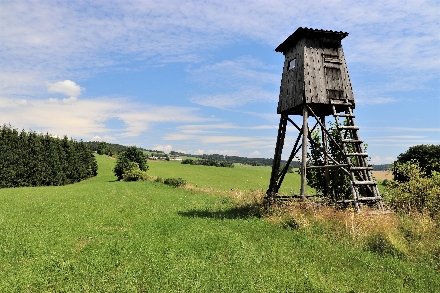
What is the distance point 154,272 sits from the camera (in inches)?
294

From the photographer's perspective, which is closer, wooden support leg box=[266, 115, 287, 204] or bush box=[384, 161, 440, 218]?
bush box=[384, 161, 440, 218]

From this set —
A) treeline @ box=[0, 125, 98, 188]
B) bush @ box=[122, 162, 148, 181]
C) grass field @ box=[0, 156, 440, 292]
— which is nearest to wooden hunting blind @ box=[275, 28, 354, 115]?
grass field @ box=[0, 156, 440, 292]

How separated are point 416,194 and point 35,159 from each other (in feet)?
162

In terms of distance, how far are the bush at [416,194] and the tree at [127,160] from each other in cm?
4747

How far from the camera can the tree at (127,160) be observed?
53875mm

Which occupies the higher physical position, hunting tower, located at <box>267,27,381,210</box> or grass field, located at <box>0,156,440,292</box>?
hunting tower, located at <box>267,27,381,210</box>

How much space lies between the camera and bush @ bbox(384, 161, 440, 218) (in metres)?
11.5

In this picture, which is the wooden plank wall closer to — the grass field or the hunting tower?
the hunting tower

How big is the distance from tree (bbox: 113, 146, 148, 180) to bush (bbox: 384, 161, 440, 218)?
156 feet

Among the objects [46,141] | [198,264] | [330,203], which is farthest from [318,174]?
[46,141]

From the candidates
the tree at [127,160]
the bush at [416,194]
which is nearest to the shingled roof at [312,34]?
the bush at [416,194]

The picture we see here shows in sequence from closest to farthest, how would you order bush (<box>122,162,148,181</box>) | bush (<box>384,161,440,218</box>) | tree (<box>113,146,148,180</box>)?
bush (<box>384,161,440,218</box>), bush (<box>122,162,148,181</box>), tree (<box>113,146,148,180</box>)

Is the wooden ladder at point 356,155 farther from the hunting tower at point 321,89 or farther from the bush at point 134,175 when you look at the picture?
the bush at point 134,175

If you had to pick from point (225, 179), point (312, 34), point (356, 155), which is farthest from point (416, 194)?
point (225, 179)
